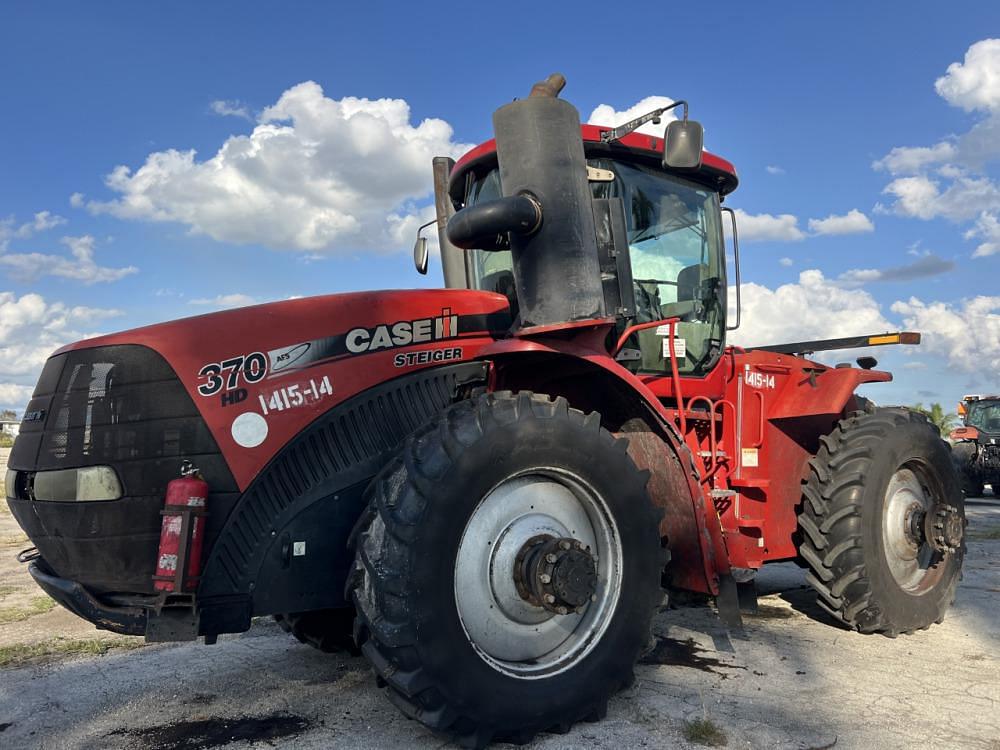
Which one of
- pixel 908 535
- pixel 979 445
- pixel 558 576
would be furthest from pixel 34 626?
pixel 979 445

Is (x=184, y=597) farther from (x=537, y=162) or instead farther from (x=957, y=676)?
(x=957, y=676)

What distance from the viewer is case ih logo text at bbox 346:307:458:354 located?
132 inches

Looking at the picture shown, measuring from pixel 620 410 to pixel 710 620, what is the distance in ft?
6.12

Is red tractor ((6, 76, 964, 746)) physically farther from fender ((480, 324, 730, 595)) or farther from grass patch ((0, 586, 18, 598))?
grass patch ((0, 586, 18, 598))

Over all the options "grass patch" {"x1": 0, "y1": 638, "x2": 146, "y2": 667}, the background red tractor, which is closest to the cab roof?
"grass patch" {"x1": 0, "y1": 638, "x2": 146, "y2": 667}

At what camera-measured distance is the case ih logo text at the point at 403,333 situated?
11.0ft

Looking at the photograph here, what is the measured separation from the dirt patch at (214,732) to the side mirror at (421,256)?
3.11 metres

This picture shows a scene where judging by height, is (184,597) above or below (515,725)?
above

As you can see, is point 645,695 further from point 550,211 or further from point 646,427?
point 550,211

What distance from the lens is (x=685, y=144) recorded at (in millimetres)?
3816

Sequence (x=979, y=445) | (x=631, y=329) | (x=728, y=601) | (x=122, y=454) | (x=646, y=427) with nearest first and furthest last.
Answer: (x=122, y=454) < (x=728, y=601) < (x=646, y=427) < (x=631, y=329) < (x=979, y=445)

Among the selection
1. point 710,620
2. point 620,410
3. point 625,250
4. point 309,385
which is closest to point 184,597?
point 309,385

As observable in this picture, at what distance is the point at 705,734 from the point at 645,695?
0.52m

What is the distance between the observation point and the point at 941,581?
5066 millimetres
